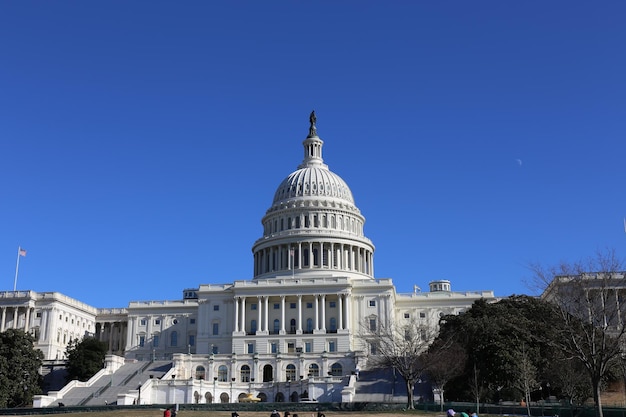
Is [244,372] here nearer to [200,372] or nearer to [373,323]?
[200,372]

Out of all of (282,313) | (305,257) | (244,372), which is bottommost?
(244,372)

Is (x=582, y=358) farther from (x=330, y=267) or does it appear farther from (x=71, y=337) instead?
(x=71, y=337)

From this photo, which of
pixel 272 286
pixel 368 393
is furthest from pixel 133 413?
pixel 272 286

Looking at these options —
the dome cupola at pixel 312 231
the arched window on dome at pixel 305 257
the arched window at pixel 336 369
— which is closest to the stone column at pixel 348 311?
the dome cupola at pixel 312 231

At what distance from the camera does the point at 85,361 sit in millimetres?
105750

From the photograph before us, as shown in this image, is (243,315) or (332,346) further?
(243,315)

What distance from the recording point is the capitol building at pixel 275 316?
100 m

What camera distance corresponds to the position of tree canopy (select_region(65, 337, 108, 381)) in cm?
10512

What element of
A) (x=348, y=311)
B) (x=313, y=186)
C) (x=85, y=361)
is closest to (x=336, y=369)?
(x=348, y=311)

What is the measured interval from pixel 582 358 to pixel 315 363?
60220 millimetres

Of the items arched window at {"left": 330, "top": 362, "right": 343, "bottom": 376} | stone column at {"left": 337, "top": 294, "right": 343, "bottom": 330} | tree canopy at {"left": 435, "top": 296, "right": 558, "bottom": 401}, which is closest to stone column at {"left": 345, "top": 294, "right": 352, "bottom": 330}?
stone column at {"left": 337, "top": 294, "right": 343, "bottom": 330}

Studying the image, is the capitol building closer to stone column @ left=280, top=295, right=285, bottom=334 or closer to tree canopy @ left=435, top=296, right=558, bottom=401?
stone column @ left=280, top=295, right=285, bottom=334

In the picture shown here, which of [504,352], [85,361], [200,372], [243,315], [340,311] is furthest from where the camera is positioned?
[243,315]

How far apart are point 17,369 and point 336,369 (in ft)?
133
